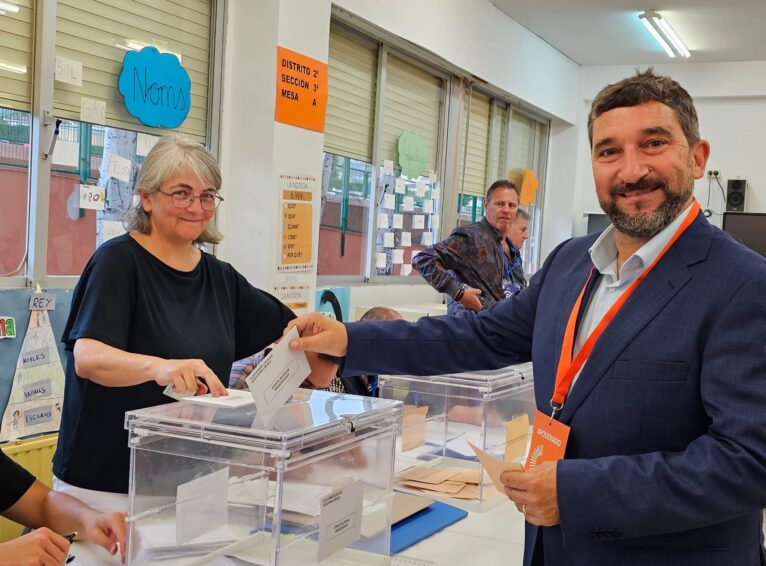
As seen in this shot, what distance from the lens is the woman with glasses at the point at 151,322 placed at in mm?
1741

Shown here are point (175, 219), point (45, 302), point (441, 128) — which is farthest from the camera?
point (441, 128)

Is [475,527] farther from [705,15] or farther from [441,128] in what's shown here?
[705,15]

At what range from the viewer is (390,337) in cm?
179

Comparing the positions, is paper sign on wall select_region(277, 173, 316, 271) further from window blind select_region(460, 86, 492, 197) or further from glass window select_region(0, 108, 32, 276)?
window blind select_region(460, 86, 492, 197)

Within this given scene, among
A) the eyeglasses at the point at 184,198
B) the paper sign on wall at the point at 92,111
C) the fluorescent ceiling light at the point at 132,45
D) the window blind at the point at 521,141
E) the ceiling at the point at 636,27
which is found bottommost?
the eyeglasses at the point at 184,198

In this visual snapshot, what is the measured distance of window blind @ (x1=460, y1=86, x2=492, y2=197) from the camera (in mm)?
7165

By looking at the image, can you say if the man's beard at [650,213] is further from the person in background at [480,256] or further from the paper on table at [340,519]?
the person in background at [480,256]

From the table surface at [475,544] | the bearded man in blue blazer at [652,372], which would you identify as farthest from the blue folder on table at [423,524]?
the bearded man in blue blazer at [652,372]

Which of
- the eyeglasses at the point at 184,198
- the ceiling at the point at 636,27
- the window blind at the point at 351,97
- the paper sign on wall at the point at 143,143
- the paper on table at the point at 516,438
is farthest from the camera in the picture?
the ceiling at the point at 636,27

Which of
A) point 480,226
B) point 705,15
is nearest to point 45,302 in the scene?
point 480,226

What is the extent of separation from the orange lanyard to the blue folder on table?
659 millimetres

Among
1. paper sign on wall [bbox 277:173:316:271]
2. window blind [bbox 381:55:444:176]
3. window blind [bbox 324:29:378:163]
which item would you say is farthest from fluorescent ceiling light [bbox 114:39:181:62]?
window blind [bbox 381:55:444:176]

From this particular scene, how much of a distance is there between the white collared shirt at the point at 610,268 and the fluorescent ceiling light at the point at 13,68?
2579 millimetres

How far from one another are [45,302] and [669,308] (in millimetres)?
2649
